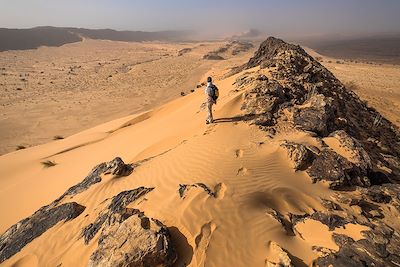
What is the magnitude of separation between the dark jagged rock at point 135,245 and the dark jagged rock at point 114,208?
1.80 ft

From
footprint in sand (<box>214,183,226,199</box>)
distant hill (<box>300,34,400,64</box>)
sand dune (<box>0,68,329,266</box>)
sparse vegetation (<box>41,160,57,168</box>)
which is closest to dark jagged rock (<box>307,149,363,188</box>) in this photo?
sand dune (<box>0,68,329,266</box>)

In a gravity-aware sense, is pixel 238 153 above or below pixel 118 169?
above

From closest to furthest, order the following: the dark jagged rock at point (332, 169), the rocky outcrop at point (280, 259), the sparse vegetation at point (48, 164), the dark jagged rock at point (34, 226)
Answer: the rocky outcrop at point (280, 259)
the dark jagged rock at point (34, 226)
the dark jagged rock at point (332, 169)
the sparse vegetation at point (48, 164)

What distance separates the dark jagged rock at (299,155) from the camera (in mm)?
6238

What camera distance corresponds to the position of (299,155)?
6324 millimetres

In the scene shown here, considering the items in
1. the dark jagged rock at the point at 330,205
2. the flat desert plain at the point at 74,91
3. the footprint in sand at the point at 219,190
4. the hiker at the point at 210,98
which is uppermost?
the hiker at the point at 210,98

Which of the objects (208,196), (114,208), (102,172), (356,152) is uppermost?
(208,196)

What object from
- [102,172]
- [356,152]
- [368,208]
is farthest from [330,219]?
[102,172]

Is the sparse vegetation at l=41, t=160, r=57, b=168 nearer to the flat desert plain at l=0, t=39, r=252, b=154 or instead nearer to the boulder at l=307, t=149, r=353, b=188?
the flat desert plain at l=0, t=39, r=252, b=154

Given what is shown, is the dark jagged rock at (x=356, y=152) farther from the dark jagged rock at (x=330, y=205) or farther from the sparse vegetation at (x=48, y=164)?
the sparse vegetation at (x=48, y=164)

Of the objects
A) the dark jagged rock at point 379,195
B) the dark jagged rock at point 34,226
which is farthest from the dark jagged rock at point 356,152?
the dark jagged rock at point 34,226

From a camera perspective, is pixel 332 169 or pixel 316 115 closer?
pixel 332 169

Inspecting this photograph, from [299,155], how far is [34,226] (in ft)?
16.6

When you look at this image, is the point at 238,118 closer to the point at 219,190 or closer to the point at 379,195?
the point at 219,190
